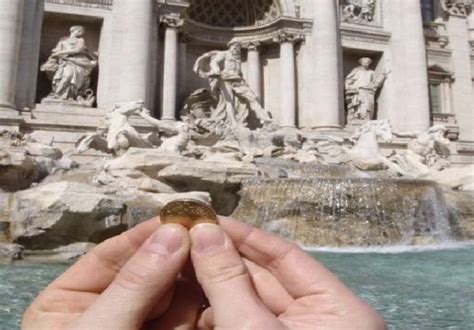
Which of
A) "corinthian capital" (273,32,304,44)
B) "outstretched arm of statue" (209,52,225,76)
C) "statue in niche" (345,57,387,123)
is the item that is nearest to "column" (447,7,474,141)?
"statue in niche" (345,57,387,123)

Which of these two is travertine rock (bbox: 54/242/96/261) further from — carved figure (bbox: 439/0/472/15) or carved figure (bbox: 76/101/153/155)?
carved figure (bbox: 439/0/472/15)

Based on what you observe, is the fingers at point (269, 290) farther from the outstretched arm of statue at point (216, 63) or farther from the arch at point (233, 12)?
the arch at point (233, 12)

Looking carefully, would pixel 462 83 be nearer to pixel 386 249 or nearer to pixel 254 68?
pixel 254 68

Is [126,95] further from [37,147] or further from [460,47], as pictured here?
[460,47]

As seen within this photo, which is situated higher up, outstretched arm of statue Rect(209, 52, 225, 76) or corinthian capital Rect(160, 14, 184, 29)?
corinthian capital Rect(160, 14, 184, 29)

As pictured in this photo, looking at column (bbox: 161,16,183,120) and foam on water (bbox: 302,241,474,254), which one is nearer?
foam on water (bbox: 302,241,474,254)

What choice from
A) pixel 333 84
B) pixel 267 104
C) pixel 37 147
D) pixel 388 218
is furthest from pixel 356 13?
pixel 37 147

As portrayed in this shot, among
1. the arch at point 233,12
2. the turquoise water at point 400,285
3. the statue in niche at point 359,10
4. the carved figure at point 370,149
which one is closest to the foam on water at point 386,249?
the turquoise water at point 400,285
